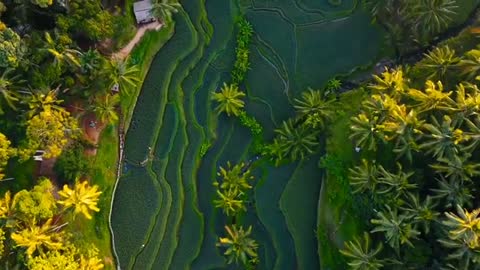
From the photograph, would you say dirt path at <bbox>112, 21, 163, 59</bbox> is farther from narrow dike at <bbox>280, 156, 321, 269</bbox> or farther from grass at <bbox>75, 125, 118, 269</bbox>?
narrow dike at <bbox>280, 156, 321, 269</bbox>

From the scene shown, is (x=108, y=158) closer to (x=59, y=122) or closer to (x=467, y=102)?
(x=59, y=122)

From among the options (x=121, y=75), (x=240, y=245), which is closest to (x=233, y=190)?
(x=240, y=245)

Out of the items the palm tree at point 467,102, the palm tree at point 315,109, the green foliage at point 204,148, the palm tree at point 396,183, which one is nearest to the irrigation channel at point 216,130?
the green foliage at point 204,148

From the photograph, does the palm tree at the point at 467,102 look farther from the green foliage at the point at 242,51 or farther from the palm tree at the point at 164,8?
the palm tree at the point at 164,8

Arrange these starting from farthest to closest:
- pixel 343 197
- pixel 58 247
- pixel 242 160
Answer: pixel 242 160
pixel 343 197
pixel 58 247

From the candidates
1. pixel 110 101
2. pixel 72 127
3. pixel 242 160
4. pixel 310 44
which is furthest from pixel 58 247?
pixel 310 44

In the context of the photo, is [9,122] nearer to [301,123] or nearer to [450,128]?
[301,123]
